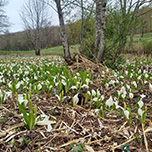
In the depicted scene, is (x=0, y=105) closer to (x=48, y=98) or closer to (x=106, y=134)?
(x=48, y=98)

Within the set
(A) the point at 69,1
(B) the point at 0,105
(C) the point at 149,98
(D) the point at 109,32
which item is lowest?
(C) the point at 149,98

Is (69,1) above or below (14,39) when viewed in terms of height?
below

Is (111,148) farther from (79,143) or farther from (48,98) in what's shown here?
(48,98)

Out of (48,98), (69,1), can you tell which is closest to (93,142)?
(48,98)

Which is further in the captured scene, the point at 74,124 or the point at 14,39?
the point at 14,39

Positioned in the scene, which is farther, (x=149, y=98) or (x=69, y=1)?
(x=69, y=1)

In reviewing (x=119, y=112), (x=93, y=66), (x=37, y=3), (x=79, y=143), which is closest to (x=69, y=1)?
(x=93, y=66)

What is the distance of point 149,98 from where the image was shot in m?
2.09

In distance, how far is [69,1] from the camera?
591 cm

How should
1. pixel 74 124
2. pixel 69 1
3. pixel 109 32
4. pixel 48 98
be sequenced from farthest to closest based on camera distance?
pixel 69 1 < pixel 109 32 < pixel 48 98 < pixel 74 124

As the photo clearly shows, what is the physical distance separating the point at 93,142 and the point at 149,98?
139 centimetres

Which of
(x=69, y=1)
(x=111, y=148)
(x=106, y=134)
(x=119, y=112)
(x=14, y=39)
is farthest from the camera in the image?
(x=14, y=39)

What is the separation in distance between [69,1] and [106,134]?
597 cm

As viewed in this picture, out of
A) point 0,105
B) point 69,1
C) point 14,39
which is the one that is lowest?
point 0,105
